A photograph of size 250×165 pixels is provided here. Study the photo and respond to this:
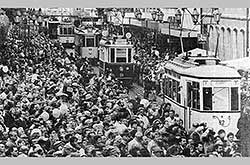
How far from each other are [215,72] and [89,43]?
0.69m

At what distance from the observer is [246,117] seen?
9.07 ft

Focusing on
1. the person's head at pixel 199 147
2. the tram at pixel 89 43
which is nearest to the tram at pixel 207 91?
the person's head at pixel 199 147

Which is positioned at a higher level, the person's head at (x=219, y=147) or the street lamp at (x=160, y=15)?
the street lamp at (x=160, y=15)

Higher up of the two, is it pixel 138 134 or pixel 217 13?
pixel 217 13

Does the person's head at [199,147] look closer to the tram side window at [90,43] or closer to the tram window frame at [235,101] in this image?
the tram window frame at [235,101]

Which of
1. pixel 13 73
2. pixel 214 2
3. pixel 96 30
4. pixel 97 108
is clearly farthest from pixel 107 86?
pixel 214 2

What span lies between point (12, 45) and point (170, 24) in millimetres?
866

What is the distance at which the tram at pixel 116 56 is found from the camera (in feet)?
9.39

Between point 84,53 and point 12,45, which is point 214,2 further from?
point 12,45

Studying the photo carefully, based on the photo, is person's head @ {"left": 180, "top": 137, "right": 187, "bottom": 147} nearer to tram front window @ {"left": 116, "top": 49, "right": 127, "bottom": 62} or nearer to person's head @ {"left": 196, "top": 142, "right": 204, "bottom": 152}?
person's head @ {"left": 196, "top": 142, "right": 204, "bottom": 152}

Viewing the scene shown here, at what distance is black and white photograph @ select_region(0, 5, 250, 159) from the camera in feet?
9.09

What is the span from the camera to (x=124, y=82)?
283 centimetres

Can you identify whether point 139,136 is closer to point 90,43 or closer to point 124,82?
point 124,82

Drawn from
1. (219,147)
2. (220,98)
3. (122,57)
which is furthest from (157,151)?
(122,57)
